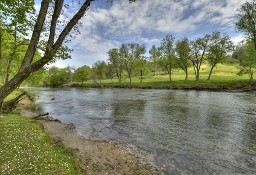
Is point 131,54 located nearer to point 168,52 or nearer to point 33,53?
point 168,52

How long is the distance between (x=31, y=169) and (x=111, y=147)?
7440 millimetres

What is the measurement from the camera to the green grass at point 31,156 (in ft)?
34.0

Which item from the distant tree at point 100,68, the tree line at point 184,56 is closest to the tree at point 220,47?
the tree line at point 184,56

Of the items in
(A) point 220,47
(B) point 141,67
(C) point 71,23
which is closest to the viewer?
(C) point 71,23

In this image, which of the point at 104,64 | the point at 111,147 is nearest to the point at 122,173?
the point at 111,147

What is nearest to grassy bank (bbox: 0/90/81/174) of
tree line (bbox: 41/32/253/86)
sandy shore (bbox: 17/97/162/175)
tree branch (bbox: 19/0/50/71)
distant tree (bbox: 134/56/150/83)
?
sandy shore (bbox: 17/97/162/175)

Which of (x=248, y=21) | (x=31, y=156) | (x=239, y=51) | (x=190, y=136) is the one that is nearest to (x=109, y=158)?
(x=31, y=156)

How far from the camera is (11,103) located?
29.2 m

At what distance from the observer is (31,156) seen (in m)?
11.8

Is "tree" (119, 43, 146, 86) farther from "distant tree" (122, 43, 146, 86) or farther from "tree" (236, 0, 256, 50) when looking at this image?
"tree" (236, 0, 256, 50)

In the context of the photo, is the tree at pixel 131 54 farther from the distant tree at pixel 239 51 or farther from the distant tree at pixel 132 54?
the distant tree at pixel 239 51

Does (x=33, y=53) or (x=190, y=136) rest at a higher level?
(x=33, y=53)

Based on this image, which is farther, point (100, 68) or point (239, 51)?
point (100, 68)

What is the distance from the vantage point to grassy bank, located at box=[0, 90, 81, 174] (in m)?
10.4
